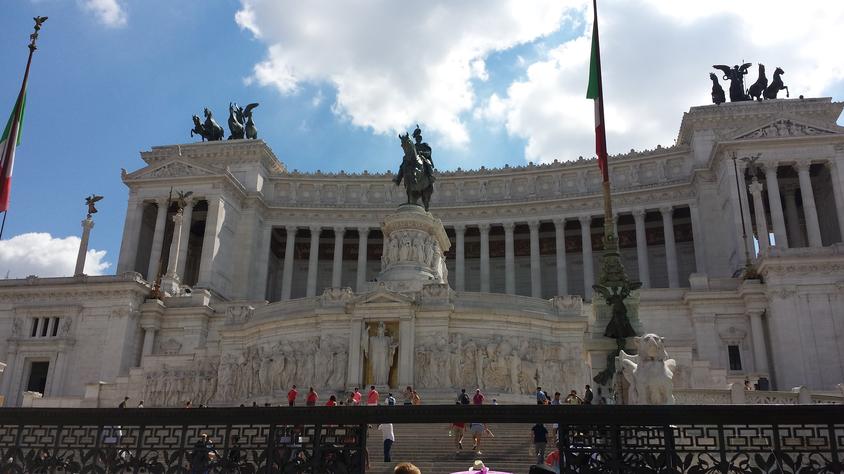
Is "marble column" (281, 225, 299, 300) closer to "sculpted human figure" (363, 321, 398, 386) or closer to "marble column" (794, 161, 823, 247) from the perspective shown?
"sculpted human figure" (363, 321, 398, 386)

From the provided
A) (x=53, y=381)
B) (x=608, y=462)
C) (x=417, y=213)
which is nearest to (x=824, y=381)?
(x=417, y=213)

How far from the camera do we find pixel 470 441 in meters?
19.7

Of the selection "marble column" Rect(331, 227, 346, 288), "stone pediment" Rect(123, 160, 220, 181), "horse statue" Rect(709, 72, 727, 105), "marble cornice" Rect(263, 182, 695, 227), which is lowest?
"marble column" Rect(331, 227, 346, 288)

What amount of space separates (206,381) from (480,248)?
130 feet

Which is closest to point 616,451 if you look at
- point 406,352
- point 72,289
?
point 406,352

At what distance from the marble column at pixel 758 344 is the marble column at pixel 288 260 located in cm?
3952

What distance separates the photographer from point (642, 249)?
63.2 m

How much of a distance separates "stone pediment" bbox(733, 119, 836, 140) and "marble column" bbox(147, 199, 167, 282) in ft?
157

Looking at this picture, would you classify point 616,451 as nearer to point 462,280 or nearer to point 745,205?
point 745,205

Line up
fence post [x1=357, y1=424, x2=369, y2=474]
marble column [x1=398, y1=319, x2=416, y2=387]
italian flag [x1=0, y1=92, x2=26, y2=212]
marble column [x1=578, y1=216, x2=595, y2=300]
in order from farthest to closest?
marble column [x1=578, y1=216, x2=595, y2=300] < marble column [x1=398, y1=319, x2=416, y2=387] < italian flag [x1=0, y1=92, x2=26, y2=212] < fence post [x1=357, y1=424, x2=369, y2=474]

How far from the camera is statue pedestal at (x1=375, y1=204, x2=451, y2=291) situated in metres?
38.2

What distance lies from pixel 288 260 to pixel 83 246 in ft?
65.2

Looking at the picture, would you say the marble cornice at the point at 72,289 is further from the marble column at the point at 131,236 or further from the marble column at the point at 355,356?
the marble column at the point at 355,356

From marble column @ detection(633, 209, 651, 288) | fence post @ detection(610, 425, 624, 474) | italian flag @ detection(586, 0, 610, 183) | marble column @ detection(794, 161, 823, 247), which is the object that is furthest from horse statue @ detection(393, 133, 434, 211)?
fence post @ detection(610, 425, 624, 474)
